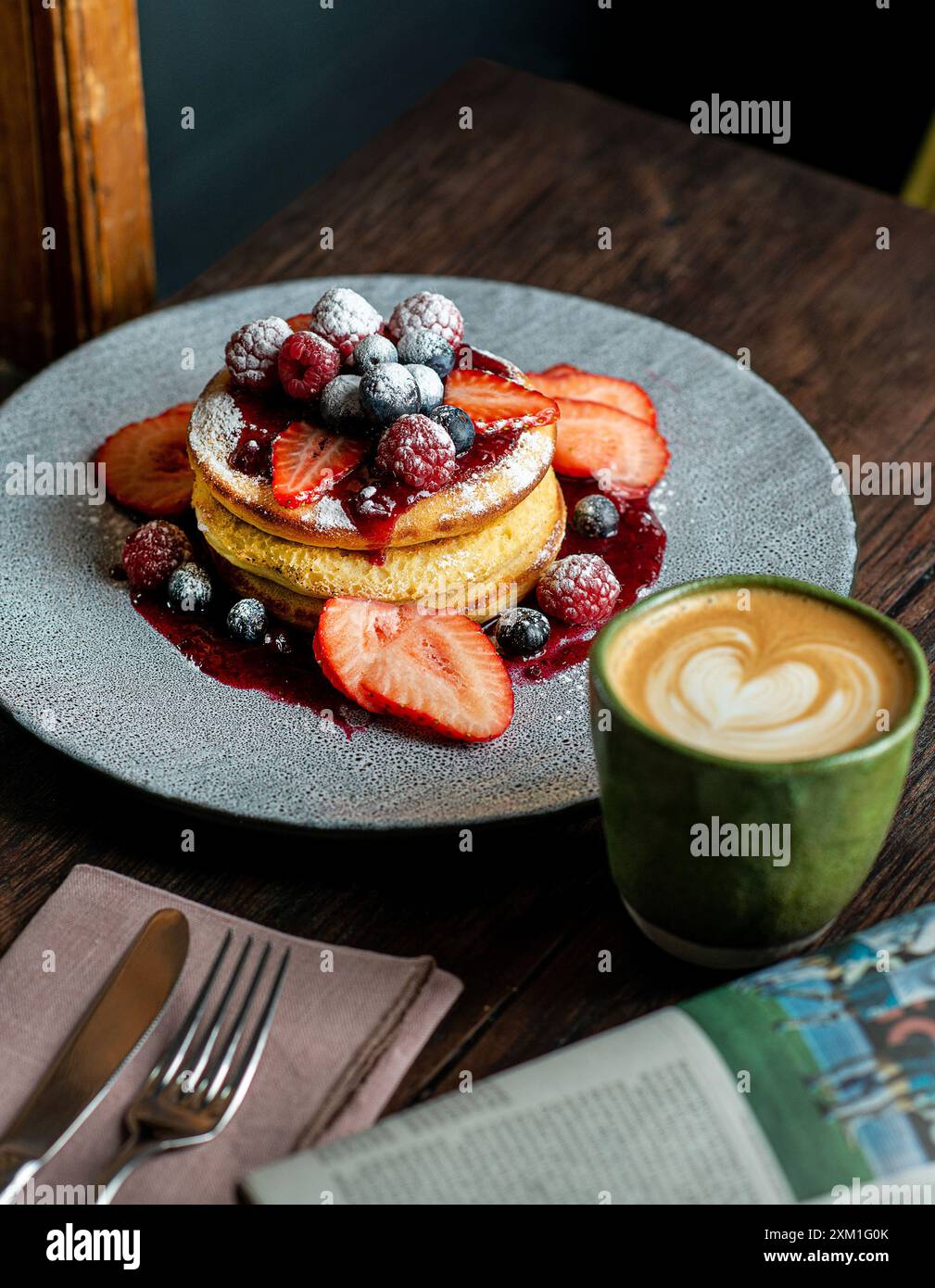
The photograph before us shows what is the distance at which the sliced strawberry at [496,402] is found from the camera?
1.58 m

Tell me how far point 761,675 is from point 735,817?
0.47 ft

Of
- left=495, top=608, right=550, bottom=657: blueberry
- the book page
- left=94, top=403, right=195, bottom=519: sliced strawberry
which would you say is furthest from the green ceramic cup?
left=94, top=403, right=195, bottom=519: sliced strawberry

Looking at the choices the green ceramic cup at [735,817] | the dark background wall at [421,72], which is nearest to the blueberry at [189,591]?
the green ceramic cup at [735,817]

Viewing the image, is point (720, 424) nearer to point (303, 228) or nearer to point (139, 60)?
point (303, 228)

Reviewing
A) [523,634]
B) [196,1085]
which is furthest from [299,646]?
[196,1085]

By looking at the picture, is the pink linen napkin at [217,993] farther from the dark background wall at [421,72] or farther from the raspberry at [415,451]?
the dark background wall at [421,72]

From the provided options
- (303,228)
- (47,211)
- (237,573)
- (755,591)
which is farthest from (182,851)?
(47,211)

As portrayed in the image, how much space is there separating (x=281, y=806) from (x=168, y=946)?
0.17 m

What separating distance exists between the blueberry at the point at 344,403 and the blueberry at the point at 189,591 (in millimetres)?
228

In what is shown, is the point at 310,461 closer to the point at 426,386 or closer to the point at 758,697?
the point at 426,386

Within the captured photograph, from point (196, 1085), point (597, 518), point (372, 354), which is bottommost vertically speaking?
point (196, 1085)

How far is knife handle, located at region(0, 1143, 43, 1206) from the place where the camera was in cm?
100

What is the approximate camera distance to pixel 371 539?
4.89 ft

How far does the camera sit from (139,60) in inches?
96.3
